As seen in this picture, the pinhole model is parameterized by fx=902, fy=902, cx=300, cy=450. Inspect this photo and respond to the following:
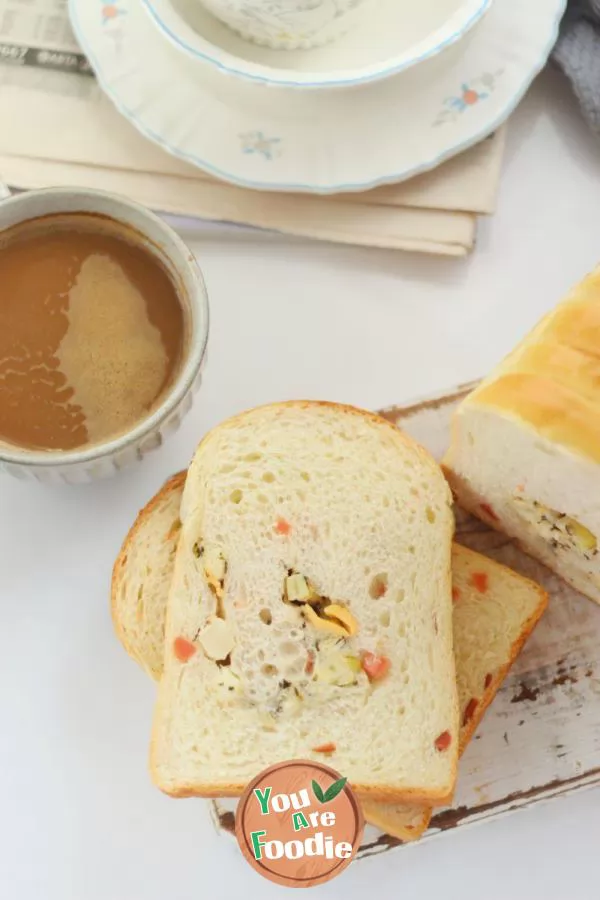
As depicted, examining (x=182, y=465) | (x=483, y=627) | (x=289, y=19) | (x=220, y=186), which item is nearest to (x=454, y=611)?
(x=483, y=627)

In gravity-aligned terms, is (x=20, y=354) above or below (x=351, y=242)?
below

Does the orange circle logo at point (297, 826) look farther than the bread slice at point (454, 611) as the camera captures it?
No

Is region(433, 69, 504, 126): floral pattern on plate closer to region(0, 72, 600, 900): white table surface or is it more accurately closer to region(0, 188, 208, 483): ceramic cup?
region(0, 72, 600, 900): white table surface

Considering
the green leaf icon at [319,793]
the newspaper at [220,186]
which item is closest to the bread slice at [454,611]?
the green leaf icon at [319,793]

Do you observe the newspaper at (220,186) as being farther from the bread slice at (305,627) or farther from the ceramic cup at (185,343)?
the bread slice at (305,627)

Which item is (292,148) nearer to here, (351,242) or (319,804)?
(351,242)

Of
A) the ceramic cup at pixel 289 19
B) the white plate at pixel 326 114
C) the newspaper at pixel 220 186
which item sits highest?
the ceramic cup at pixel 289 19

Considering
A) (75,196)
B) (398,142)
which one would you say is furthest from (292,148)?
(75,196)
